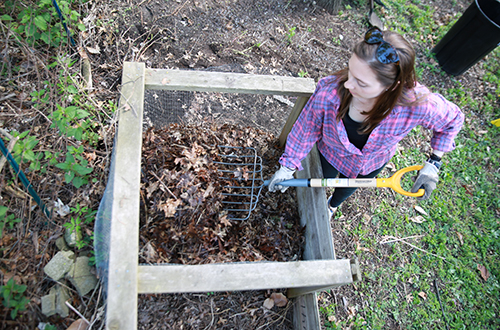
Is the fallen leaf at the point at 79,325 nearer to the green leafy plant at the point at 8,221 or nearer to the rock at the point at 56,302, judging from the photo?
the rock at the point at 56,302

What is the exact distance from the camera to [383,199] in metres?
3.69

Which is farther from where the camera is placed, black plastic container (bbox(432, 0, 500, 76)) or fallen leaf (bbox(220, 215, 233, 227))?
black plastic container (bbox(432, 0, 500, 76))

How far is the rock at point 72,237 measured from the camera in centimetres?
237

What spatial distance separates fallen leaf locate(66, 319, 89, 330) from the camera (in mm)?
2174

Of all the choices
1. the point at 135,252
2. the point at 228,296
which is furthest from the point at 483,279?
the point at 135,252

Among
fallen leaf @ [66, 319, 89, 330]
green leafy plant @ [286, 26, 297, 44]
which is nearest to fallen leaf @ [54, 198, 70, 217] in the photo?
fallen leaf @ [66, 319, 89, 330]

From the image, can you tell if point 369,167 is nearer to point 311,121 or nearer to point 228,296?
point 311,121

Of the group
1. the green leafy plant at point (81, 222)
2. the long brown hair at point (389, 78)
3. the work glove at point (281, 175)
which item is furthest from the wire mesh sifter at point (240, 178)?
the green leafy plant at point (81, 222)

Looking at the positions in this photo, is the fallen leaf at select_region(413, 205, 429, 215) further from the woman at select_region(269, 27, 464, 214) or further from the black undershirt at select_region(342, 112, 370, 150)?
the black undershirt at select_region(342, 112, 370, 150)

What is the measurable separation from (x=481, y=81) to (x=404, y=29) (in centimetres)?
162

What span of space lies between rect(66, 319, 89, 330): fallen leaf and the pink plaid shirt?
2057 mm

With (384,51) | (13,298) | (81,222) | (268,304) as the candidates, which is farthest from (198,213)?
(384,51)

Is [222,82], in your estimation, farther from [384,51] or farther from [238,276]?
[238,276]

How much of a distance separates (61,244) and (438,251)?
161 inches
